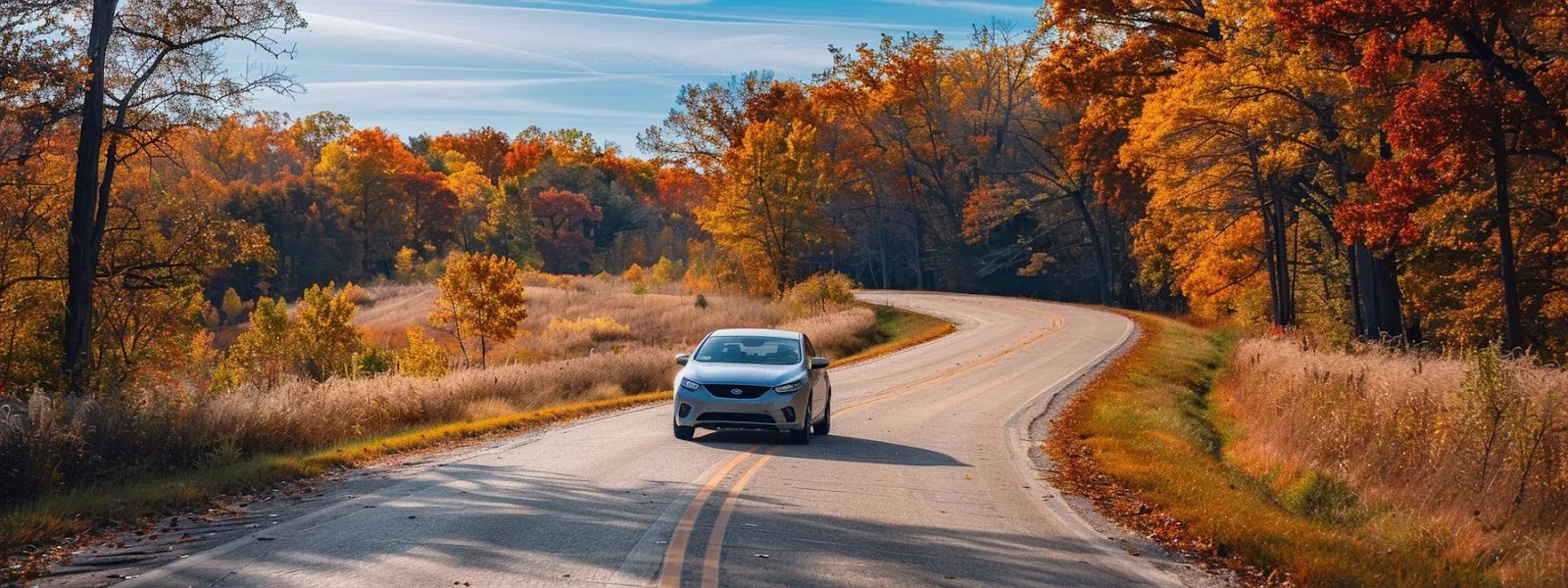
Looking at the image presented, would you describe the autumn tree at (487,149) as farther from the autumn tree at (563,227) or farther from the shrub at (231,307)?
the shrub at (231,307)

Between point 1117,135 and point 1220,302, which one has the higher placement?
point 1117,135

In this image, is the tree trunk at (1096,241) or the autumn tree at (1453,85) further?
the tree trunk at (1096,241)

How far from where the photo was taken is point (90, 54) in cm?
2092

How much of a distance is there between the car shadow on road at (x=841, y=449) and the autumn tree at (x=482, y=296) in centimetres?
3031

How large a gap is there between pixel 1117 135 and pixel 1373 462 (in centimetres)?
4477

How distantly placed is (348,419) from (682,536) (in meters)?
11.2

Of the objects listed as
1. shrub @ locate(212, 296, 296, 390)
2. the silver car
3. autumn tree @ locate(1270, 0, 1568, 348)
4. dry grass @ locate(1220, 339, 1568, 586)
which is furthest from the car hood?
shrub @ locate(212, 296, 296, 390)

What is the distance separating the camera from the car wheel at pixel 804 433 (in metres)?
16.9

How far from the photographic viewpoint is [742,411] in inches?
644

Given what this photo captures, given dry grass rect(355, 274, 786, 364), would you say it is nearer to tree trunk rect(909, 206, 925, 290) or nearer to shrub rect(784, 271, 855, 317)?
shrub rect(784, 271, 855, 317)

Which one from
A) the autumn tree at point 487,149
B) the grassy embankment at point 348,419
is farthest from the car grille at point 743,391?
the autumn tree at point 487,149

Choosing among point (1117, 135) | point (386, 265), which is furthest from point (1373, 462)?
point (386, 265)

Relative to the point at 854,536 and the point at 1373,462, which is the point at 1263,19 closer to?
the point at 1373,462

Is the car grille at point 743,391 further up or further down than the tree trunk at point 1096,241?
further down
